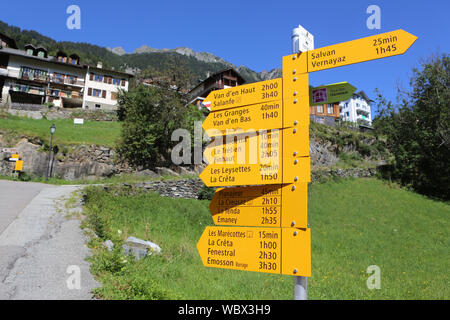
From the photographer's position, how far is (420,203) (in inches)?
854

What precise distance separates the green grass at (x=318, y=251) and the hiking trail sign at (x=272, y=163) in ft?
8.91

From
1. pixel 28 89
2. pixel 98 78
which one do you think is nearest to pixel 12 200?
pixel 28 89

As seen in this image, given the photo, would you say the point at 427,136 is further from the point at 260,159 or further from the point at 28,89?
the point at 28,89

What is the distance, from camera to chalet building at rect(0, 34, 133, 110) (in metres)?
46.0

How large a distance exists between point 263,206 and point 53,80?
2231 inches

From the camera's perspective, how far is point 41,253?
6.34 meters

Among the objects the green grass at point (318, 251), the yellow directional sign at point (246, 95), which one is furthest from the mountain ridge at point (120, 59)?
the green grass at point (318, 251)

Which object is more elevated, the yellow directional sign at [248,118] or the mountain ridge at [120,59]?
the mountain ridge at [120,59]

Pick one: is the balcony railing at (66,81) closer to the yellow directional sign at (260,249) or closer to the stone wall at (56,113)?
the stone wall at (56,113)

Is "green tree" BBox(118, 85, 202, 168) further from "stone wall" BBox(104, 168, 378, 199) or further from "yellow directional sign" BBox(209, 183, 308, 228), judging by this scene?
"yellow directional sign" BBox(209, 183, 308, 228)

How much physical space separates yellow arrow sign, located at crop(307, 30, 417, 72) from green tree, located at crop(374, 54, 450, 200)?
1136 inches

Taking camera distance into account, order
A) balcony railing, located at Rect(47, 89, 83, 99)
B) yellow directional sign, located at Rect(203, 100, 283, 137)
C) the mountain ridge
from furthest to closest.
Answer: balcony railing, located at Rect(47, 89, 83, 99) → the mountain ridge → yellow directional sign, located at Rect(203, 100, 283, 137)

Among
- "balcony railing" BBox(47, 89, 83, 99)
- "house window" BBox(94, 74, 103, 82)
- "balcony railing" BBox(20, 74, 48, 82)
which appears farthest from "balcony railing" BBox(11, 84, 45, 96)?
"house window" BBox(94, 74, 103, 82)

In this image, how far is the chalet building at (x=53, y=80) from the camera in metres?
46.0
